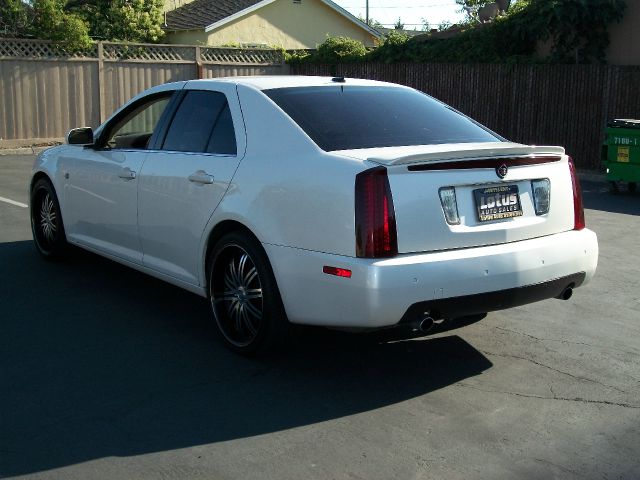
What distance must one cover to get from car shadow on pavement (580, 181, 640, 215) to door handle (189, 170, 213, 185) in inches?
303

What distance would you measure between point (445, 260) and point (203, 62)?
1879 centimetres

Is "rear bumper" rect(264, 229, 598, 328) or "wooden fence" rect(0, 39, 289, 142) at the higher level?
"wooden fence" rect(0, 39, 289, 142)

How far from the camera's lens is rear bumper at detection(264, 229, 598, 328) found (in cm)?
423

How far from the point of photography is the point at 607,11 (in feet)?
55.0

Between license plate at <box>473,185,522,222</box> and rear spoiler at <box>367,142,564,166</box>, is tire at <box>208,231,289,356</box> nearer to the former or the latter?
rear spoiler at <box>367,142,564,166</box>

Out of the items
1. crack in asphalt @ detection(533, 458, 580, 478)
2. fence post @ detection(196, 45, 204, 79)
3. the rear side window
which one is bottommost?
crack in asphalt @ detection(533, 458, 580, 478)

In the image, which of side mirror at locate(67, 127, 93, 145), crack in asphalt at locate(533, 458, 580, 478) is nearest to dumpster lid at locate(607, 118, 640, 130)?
side mirror at locate(67, 127, 93, 145)

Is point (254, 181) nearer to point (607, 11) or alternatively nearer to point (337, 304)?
point (337, 304)

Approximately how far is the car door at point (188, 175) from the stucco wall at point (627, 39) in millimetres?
13215

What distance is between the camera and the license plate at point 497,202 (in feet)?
14.9

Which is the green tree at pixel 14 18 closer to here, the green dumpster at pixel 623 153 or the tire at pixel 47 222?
→ the green dumpster at pixel 623 153

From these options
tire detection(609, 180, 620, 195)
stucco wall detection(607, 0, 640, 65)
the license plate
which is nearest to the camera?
the license plate

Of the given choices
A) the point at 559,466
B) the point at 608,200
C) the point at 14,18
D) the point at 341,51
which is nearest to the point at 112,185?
the point at 559,466

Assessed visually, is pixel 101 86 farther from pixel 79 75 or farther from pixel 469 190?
pixel 469 190
